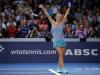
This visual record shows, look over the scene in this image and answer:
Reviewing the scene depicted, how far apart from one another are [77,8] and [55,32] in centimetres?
713

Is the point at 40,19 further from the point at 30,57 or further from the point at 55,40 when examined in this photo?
the point at 55,40

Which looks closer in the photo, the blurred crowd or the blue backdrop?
the blue backdrop

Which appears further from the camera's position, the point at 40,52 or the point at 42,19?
the point at 42,19

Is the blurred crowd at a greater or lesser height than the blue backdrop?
greater

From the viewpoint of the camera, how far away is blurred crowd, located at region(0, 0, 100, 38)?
1706 centimetres

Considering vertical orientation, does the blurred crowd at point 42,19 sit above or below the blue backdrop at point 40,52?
above

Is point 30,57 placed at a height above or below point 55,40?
below

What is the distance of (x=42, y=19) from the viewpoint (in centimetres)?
1775

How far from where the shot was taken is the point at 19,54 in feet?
55.1

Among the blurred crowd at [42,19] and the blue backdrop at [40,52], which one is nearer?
the blue backdrop at [40,52]

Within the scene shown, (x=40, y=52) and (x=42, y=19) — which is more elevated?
(x=42, y=19)

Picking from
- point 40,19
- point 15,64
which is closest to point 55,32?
point 15,64

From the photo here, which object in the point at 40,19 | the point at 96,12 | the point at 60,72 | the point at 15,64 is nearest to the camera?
the point at 60,72

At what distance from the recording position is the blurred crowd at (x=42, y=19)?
17.1 metres
